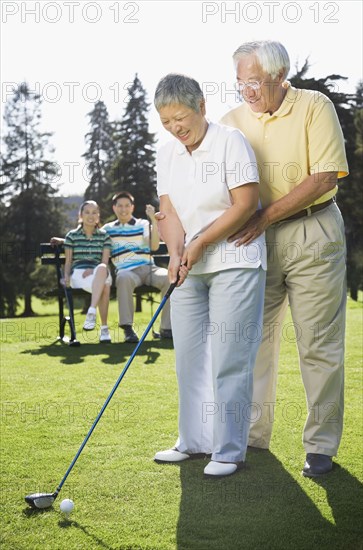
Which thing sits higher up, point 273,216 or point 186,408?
point 273,216

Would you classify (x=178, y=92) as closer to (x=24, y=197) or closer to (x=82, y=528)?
(x=82, y=528)

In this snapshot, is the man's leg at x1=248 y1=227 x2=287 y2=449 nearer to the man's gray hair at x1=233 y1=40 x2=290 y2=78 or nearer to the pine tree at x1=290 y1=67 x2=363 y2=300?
the man's gray hair at x1=233 y1=40 x2=290 y2=78

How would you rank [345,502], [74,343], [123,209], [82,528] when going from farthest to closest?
[123,209]
[74,343]
[345,502]
[82,528]

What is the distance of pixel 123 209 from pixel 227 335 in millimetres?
4628

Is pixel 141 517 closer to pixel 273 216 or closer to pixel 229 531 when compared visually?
pixel 229 531

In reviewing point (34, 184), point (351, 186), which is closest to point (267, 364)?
point (351, 186)

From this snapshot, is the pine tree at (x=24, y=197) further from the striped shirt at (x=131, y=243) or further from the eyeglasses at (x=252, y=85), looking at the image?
the eyeglasses at (x=252, y=85)

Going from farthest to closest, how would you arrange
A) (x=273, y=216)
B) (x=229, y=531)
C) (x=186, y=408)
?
(x=186, y=408) < (x=273, y=216) < (x=229, y=531)

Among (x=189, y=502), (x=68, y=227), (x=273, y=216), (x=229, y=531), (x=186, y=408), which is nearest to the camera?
(x=229, y=531)

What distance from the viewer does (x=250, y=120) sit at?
3.30 meters

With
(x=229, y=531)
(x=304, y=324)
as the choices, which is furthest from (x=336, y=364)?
(x=229, y=531)

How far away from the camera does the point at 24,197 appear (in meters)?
29.8

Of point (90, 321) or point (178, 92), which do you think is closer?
point (178, 92)

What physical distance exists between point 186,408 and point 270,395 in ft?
1.34
